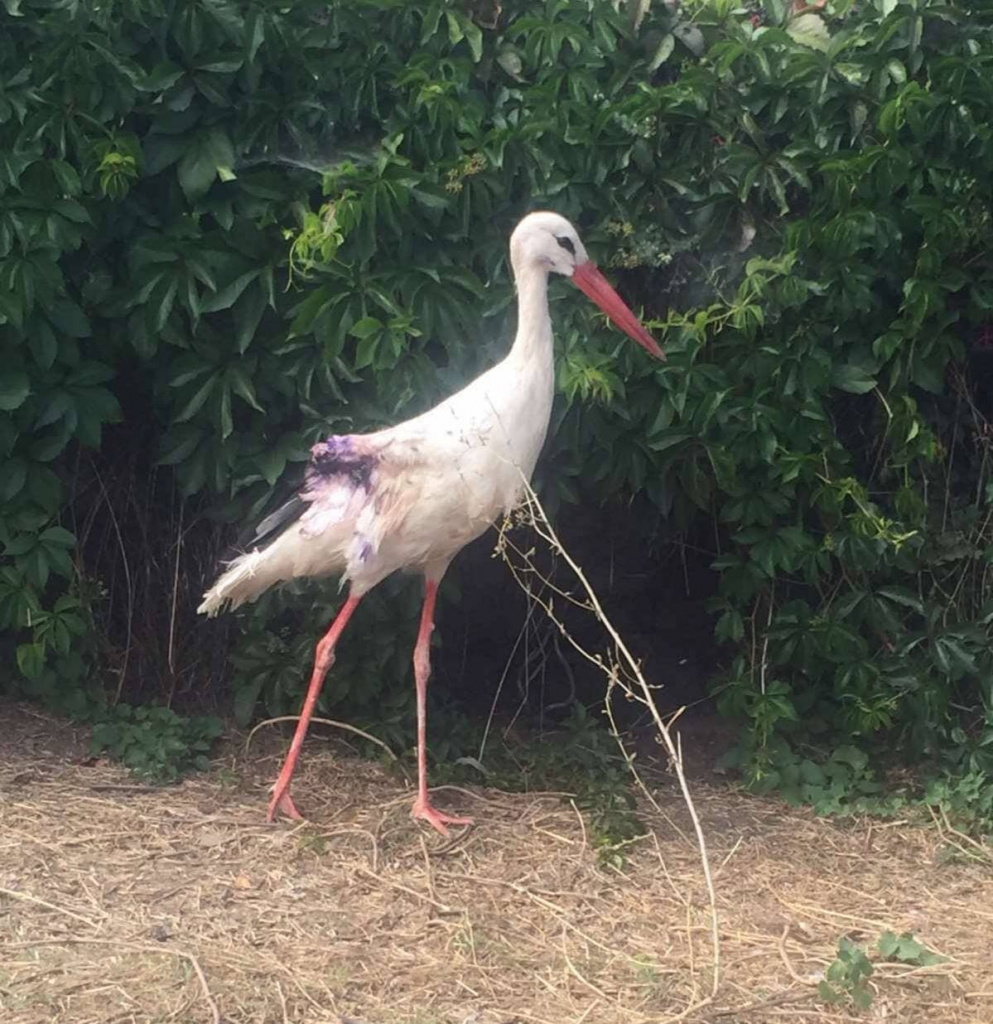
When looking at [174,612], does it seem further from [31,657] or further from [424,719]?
[424,719]

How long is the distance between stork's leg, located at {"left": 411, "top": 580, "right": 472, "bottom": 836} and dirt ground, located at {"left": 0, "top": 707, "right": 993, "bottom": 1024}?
2.6 inches

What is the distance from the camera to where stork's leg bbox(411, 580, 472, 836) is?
4.48 meters

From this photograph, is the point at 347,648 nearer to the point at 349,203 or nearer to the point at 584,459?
the point at 584,459

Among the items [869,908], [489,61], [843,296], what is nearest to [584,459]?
[843,296]

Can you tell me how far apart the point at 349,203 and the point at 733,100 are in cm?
123

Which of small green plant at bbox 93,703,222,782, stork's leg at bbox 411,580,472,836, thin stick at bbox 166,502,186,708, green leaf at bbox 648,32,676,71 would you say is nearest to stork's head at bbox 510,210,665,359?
green leaf at bbox 648,32,676,71

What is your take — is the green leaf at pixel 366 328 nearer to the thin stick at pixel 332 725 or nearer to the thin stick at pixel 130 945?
the thin stick at pixel 332 725

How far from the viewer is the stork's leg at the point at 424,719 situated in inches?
176

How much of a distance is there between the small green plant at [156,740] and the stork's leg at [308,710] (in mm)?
405

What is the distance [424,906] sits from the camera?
3984 mm

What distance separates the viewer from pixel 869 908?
162 inches

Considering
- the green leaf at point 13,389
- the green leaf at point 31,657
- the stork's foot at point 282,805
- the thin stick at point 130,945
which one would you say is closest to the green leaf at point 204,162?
the green leaf at point 13,389

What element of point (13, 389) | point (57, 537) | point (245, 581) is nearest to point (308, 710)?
point (245, 581)

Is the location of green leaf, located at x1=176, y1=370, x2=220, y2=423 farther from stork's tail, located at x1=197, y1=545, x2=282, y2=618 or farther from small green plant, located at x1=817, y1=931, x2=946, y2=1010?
small green plant, located at x1=817, y1=931, x2=946, y2=1010
